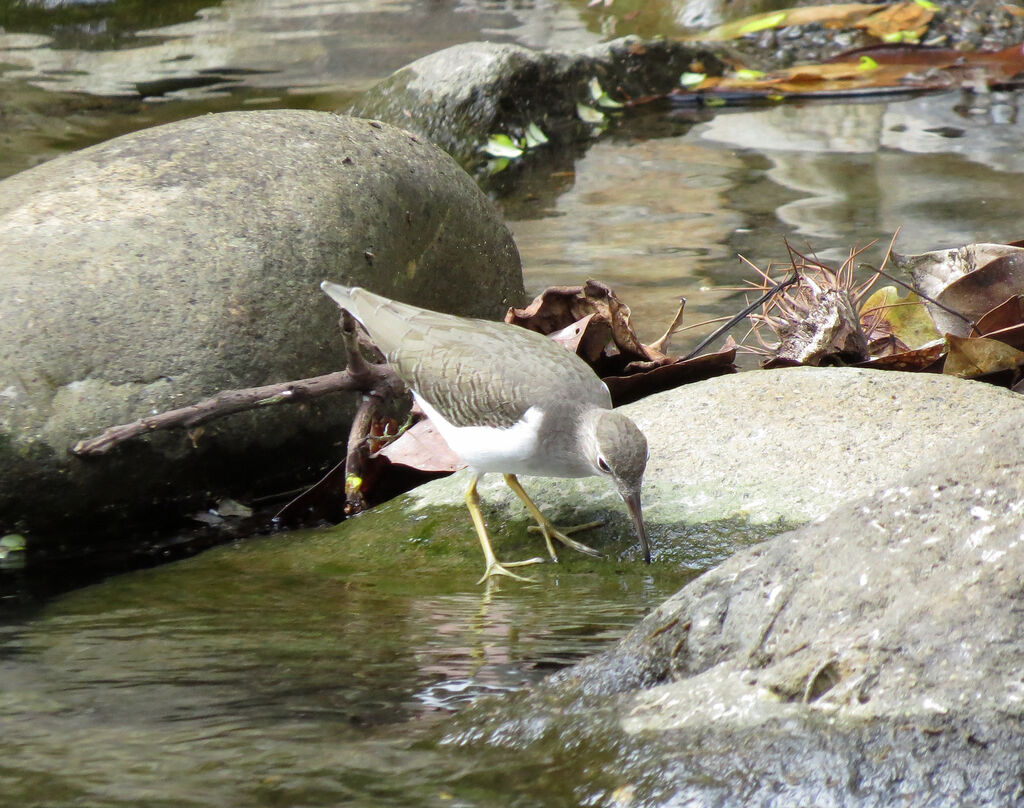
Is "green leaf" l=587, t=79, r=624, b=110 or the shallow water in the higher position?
"green leaf" l=587, t=79, r=624, b=110

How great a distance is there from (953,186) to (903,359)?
15.2ft

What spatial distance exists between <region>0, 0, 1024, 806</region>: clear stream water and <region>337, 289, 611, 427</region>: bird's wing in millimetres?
453

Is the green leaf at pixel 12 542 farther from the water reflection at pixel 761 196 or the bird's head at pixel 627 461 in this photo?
the water reflection at pixel 761 196

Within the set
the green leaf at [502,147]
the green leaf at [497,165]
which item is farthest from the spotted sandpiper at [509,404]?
the green leaf at [502,147]

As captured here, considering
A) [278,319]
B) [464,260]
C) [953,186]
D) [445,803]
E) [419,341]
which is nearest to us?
[445,803]

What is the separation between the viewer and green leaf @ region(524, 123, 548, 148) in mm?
11375

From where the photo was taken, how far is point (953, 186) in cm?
902

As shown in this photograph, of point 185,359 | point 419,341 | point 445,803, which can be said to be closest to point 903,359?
point 419,341

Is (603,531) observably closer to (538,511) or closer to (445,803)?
(538,511)

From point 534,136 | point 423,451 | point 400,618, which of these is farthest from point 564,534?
point 534,136

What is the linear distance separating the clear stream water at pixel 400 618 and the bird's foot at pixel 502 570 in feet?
0.22

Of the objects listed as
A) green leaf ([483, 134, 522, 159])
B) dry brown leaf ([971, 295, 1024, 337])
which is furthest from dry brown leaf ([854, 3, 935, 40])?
dry brown leaf ([971, 295, 1024, 337])

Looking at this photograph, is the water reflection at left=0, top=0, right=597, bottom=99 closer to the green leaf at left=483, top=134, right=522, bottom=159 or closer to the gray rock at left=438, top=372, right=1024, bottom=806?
the green leaf at left=483, top=134, right=522, bottom=159

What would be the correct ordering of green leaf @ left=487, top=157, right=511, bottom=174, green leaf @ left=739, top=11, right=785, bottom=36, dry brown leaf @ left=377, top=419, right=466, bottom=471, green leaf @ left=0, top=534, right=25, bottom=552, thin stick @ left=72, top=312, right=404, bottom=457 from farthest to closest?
green leaf @ left=739, top=11, right=785, bottom=36 < green leaf @ left=487, top=157, right=511, bottom=174 < dry brown leaf @ left=377, top=419, right=466, bottom=471 < green leaf @ left=0, top=534, right=25, bottom=552 < thin stick @ left=72, top=312, right=404, bottom=457
